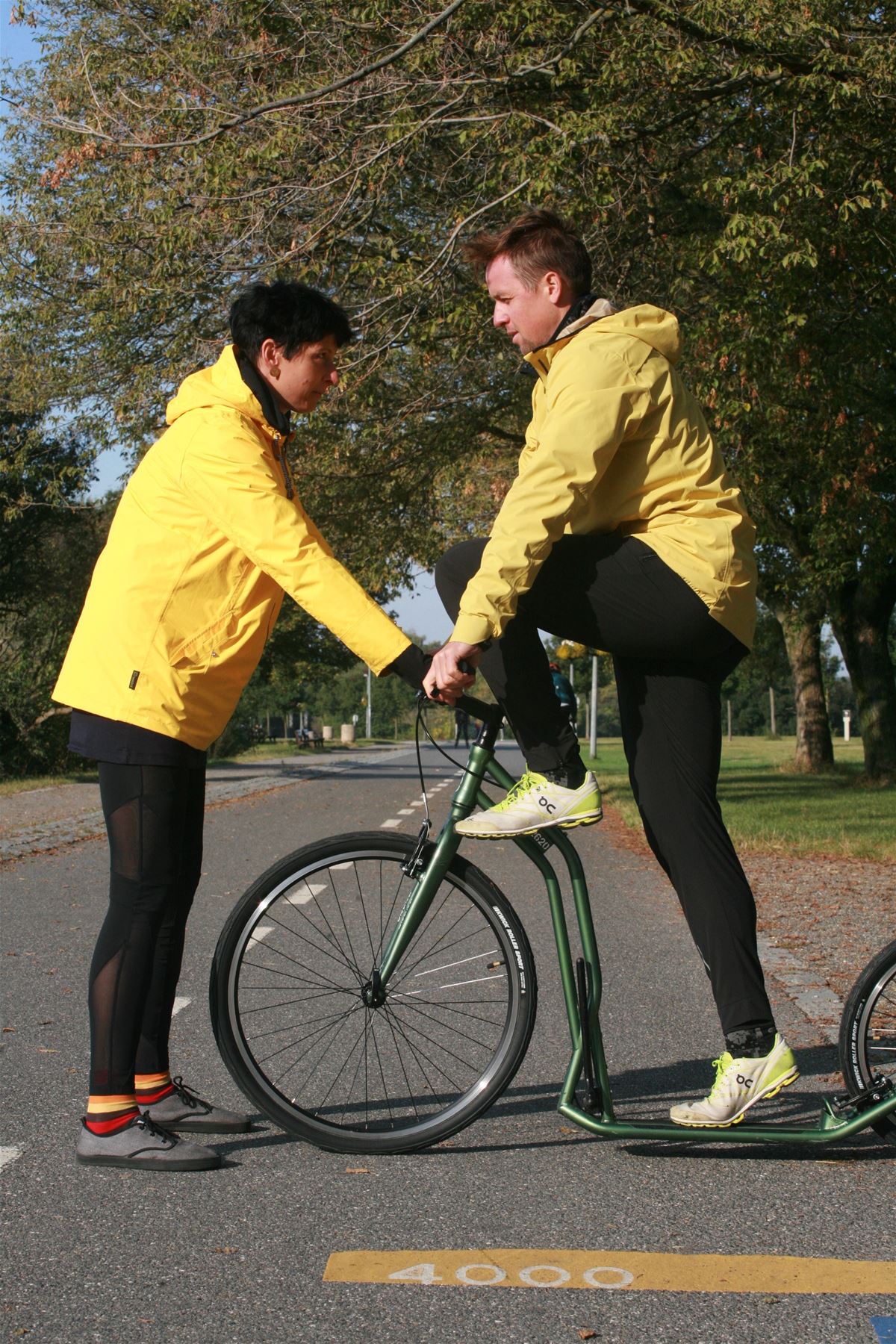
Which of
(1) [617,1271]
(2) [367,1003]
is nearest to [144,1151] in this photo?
(2) [367,1003]

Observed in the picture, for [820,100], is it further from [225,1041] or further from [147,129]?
[225,1041]

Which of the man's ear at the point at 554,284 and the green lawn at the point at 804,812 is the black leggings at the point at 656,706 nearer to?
the man's ear at the point at 554,284

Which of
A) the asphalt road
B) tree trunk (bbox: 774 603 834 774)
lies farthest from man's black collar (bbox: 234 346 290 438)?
tree trunk (bbox: 774 603 834 774)

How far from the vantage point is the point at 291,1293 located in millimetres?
2766

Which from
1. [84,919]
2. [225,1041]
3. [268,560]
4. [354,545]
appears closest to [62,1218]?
[225,1041]

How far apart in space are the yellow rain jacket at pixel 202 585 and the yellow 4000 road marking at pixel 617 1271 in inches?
51.1

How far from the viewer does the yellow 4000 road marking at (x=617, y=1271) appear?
2.81m

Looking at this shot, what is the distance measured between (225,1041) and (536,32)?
9.66 metres

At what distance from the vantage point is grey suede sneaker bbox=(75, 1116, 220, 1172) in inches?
142

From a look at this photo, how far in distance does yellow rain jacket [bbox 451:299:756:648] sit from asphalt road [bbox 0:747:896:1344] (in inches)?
49.4

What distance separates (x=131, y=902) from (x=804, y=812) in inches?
567

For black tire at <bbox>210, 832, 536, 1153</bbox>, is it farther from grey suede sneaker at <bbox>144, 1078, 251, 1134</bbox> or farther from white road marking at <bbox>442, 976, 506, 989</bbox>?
grey suede sneaker at <bbox>144, 1078, 251, 1134</bbox>

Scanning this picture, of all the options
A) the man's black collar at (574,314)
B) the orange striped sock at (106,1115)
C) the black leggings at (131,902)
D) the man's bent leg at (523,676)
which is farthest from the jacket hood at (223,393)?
the orange striped sock at (106,1115)

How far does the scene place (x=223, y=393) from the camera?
383 cm
